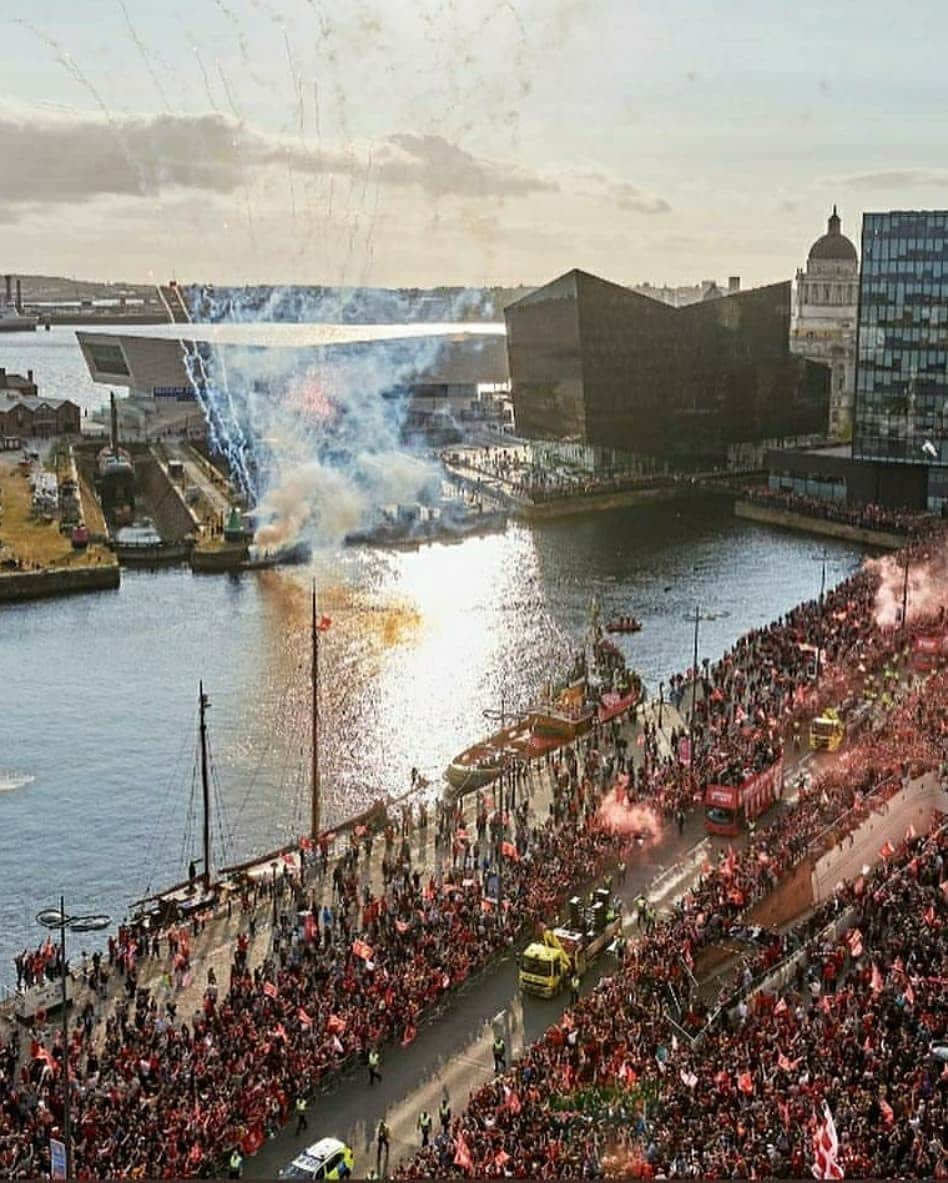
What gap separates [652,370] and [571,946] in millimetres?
57133

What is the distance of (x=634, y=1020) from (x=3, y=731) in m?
21.2

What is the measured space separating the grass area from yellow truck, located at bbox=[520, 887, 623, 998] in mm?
33755

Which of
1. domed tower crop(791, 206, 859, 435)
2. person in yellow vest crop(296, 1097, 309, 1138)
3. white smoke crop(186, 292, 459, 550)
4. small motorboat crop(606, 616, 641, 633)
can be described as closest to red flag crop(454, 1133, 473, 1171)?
person in yellow vest crop(296, 1097, 309, 1138)

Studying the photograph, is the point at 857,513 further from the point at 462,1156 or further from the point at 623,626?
the point at 462,1156

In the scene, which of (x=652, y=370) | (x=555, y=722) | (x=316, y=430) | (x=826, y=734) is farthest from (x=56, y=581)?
(x=652, y=370)

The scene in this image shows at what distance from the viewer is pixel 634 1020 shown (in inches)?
656

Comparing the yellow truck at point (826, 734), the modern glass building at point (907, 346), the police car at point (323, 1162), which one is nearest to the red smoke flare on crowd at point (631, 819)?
the yellow truck at point (826, 734)

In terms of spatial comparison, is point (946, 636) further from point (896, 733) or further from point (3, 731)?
point (3, 731)

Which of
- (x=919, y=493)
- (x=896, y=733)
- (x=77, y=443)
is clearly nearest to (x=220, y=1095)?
(x=896, y=733)

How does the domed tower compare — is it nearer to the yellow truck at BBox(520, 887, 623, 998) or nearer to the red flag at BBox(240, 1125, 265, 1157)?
the yellow truck at BBox(520, 887, 623, 998)

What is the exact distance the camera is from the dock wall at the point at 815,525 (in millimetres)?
58562

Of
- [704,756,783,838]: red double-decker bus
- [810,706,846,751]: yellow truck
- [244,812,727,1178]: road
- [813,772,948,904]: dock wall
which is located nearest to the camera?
[244,812,727,1178]: road

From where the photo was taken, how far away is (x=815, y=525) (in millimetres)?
62000

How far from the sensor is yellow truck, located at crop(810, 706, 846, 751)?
96.8ft
